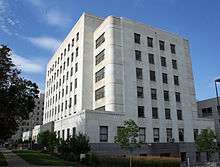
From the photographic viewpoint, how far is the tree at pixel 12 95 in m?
33.2

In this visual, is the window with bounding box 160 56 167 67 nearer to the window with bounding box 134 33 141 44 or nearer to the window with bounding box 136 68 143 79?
the window with bounding box 134 33 141 44

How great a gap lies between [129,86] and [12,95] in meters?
19.7

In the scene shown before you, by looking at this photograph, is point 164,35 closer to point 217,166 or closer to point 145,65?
point 145,65

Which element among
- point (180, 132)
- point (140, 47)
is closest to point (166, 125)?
point (180, 132)

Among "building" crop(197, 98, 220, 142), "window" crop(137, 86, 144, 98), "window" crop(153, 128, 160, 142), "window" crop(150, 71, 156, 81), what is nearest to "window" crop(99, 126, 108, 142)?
"window" crop(137, 86, 144, 98)

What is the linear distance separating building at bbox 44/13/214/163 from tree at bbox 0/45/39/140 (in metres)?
8.80

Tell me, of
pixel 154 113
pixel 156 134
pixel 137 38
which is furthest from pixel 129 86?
pixel 137 38

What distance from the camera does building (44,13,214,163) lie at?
4484 cm

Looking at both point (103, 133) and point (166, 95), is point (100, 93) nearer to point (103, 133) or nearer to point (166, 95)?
point (103, 133)

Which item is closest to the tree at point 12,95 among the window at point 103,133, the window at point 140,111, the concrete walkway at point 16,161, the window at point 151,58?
the concrete walkway at point 16,161

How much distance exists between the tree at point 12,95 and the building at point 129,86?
8798 mm

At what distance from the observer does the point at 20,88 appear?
117 feet

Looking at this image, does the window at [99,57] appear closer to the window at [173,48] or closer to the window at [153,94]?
the window at [153,94]

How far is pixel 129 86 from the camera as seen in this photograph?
4719 cm
